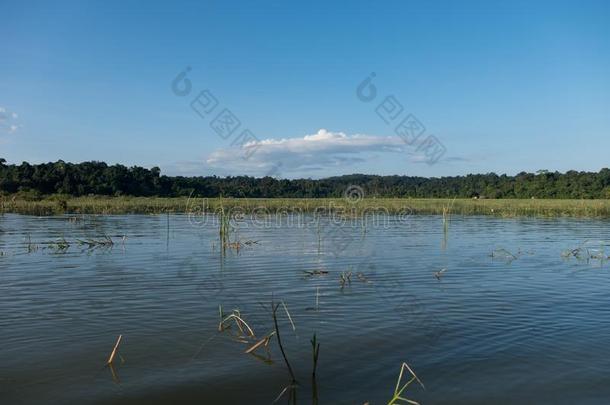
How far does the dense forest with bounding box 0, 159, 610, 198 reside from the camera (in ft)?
218

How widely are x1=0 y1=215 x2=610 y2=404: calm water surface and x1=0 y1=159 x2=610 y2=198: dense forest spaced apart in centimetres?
3187

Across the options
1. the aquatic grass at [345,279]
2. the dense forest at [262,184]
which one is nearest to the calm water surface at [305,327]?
the aquatic grass at [345,279]

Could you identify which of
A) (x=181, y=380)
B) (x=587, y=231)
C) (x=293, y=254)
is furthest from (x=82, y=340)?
(x=587, y=231)

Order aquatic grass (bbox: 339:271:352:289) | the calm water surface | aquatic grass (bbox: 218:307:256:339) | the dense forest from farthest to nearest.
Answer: the dense forest, aquatic grass (bbox: 339:271:352:289), aquatic grass (bbox: 218:307:256:339), the calm water surface

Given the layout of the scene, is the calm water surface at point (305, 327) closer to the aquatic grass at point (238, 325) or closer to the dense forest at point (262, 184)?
the aquatic grass at point (238, 325)

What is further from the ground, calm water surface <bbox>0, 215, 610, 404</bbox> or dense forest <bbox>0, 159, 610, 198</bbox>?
dense forest <bbox>0, 159, 610, 198</bbox>

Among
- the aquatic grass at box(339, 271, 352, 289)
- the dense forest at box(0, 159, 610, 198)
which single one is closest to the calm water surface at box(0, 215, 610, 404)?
the aquatic grass at box(339, 271, 352, 289)

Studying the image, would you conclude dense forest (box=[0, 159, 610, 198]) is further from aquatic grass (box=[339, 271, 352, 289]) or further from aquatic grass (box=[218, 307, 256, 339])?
aquatic grass (box=[218, 307, 256, 339])

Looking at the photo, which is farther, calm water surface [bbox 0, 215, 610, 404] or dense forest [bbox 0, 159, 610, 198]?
dense forest [bbox 0, 159, 610, 198]

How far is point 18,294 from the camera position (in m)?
10.2

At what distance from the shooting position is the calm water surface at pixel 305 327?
230 inches

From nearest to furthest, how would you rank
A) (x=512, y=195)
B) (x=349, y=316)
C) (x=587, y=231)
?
(x=349, y=316)
(x=587, y=231)
(x=512, y=195)

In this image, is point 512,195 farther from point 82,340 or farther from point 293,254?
point 82,340

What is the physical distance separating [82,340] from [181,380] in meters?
2.17
